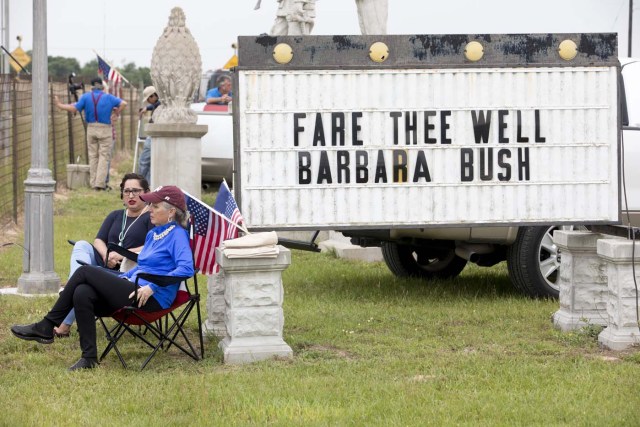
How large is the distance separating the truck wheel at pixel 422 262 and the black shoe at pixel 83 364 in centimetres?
471

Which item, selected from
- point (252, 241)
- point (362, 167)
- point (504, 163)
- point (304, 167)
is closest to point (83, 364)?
point (252, 241)

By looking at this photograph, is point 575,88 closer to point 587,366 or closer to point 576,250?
point 576,250

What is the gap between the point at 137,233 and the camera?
29.8 feet

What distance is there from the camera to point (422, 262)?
12.1 meters

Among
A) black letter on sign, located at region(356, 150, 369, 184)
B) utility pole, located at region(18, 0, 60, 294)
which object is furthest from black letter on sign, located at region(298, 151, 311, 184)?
utility pole, located at region(18, 0, 60, 294)

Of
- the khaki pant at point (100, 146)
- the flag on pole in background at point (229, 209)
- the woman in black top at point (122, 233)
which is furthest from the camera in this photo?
the khaki pant at point (100, 146)

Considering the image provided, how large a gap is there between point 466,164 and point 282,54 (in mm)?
1532

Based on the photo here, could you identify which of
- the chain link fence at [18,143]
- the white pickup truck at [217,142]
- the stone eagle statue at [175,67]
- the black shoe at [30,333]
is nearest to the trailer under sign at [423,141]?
the black shoe at [30,333]

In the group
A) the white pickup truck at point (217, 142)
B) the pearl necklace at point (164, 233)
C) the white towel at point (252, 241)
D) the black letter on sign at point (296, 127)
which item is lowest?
the white towel at point (252, 241)

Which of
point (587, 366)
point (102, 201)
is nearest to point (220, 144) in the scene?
point (102, 201)

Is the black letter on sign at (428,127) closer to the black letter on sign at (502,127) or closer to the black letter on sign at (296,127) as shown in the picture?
the black letter on sign at (502,127)

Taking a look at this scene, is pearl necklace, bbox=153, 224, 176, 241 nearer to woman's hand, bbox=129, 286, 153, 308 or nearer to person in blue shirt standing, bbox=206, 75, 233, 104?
woman's hand, bbox=129, 286, 153, 308

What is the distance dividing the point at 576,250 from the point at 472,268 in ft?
13.2

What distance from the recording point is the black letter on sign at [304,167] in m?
8.48
